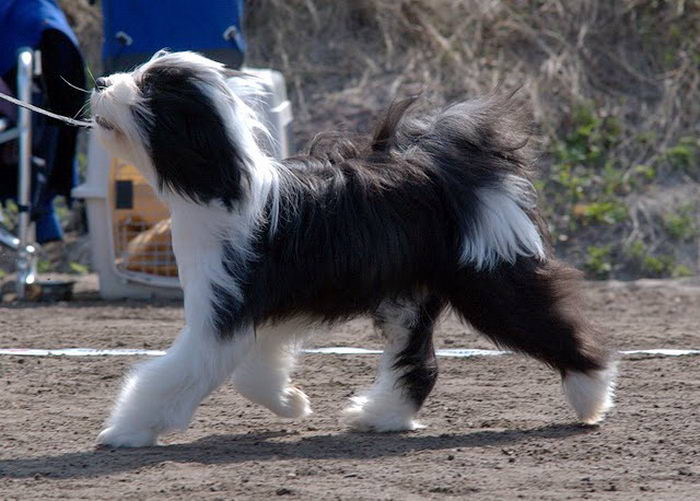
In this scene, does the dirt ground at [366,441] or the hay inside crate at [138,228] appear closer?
the dirt ground at [366,441]

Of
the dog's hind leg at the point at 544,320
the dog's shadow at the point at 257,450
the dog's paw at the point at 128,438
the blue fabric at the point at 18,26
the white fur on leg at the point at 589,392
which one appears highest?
the blue fabric at the point at 18,26

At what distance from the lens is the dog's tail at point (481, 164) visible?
Result: 4.12 metres

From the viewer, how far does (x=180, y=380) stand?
3857 millimetres

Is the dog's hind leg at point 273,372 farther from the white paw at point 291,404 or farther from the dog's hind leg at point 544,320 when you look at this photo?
the dog's hind leg at point 544,320

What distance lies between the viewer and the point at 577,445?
400cm

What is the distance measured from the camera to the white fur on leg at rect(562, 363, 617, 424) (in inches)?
166

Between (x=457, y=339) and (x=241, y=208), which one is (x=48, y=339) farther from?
(x=241, y=208)

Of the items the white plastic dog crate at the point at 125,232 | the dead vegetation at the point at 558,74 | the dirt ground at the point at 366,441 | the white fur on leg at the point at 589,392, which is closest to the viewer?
the dirt ground at the point at 366,441

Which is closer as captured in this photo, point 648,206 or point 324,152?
point 324,152

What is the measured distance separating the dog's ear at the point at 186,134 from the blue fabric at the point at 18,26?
4091 mm

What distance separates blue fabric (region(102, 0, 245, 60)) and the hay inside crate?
763 millimetres

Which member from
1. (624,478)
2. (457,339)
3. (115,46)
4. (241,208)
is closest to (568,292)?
(624,478)

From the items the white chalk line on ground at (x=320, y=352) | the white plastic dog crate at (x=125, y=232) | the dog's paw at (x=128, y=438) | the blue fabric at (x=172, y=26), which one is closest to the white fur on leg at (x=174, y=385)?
the dog's paw at (x=128, y=438)

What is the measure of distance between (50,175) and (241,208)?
4.46m
